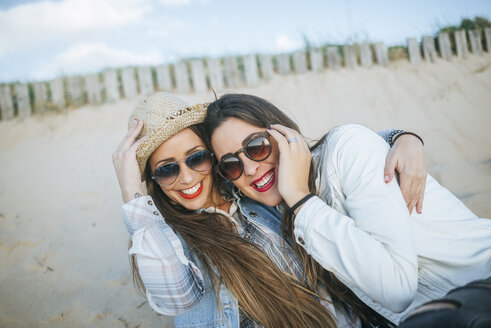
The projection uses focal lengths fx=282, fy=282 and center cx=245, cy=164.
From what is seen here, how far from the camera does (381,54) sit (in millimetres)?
6543

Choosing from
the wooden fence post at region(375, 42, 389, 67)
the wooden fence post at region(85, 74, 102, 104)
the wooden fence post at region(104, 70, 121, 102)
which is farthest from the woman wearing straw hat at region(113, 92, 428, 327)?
the wooden fence post at region(375, 42, 389, 67)

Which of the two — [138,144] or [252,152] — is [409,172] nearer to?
[252,152]

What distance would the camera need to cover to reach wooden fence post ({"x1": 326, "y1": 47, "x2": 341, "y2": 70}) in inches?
250

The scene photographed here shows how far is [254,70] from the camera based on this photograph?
6035 millimetres

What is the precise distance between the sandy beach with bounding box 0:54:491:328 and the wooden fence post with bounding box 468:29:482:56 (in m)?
0.25

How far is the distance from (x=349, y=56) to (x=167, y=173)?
5.72 m

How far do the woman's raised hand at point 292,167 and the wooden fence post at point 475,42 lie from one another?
7852mm

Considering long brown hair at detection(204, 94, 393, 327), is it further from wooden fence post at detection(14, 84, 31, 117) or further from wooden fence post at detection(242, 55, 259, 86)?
wooden fence post at detection(14, 84, 31, 117)

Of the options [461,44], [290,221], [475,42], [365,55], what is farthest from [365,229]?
[475,42]

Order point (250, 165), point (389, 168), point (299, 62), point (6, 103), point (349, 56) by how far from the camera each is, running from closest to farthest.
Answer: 1. point (389, 168)
2. point (250, 165)
3. point (6, 103)
4. point (299, 62)
5. point (349, 56)

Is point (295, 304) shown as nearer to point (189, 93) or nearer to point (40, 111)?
point (189, 93)

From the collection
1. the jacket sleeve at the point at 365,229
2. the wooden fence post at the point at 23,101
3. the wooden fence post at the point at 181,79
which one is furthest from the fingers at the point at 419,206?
the wooden fence post at the point at 23,101

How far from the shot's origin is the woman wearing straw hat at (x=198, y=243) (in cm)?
190

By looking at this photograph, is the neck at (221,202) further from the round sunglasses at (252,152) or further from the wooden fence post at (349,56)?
the wooden fence post at (349,56)
